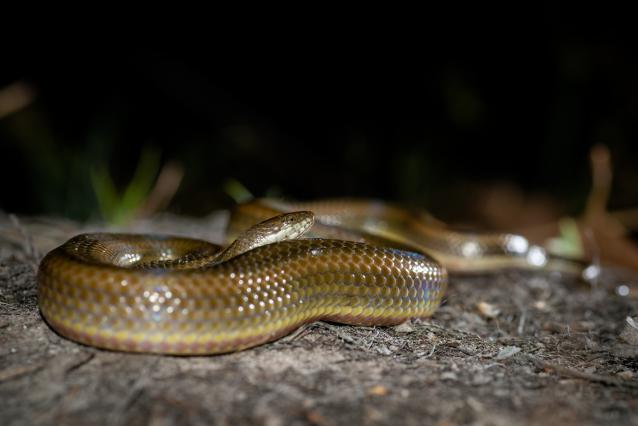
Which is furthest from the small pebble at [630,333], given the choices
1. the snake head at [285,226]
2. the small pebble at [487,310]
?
the snake head at [285,226]

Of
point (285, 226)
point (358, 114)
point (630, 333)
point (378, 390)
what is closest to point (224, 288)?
point (378, 390)

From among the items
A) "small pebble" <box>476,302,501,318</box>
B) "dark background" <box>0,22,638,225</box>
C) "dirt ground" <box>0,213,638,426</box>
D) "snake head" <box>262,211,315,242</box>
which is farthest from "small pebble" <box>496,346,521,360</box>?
"dark background" <box>0,22,638,225</box>

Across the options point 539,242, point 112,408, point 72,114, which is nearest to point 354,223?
point 539,242

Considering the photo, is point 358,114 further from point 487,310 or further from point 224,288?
point 224,288

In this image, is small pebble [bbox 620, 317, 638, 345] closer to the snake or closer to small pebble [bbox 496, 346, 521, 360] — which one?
small pebble [bbox 496, 346, 521, 360]

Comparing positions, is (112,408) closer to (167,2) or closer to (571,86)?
(571,86)
